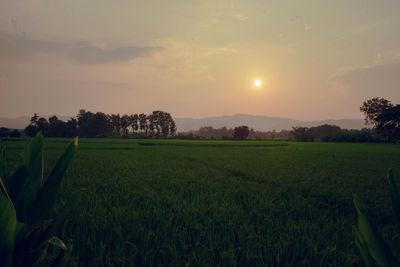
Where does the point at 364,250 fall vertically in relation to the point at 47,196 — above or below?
below

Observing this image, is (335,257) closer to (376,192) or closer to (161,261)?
(161,261)

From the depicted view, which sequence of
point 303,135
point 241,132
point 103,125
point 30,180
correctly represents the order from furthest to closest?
point 103,125, point 241,132, point 303,135, point 30,180

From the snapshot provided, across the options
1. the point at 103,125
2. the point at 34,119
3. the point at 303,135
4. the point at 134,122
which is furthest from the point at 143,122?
the point at 303,135

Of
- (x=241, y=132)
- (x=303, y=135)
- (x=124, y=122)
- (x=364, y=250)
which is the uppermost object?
(x=124, y=122)

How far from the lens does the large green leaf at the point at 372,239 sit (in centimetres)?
53

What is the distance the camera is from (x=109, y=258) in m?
2.31

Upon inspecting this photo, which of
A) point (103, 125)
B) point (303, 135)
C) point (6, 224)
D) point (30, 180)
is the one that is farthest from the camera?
point (103, 125)

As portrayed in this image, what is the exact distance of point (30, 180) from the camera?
0.56 m

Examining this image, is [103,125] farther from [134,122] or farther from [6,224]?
[6,224]

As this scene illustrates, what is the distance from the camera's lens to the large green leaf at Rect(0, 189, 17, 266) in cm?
43

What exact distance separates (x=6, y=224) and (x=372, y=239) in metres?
0.85

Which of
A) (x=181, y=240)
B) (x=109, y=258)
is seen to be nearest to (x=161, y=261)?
(x=181, y=240)

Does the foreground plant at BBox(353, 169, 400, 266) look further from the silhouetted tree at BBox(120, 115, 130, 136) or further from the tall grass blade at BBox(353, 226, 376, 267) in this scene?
the silhouetted tree at BBox(120, 115, 130, 136)

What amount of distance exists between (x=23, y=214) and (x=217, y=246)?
246 cm
